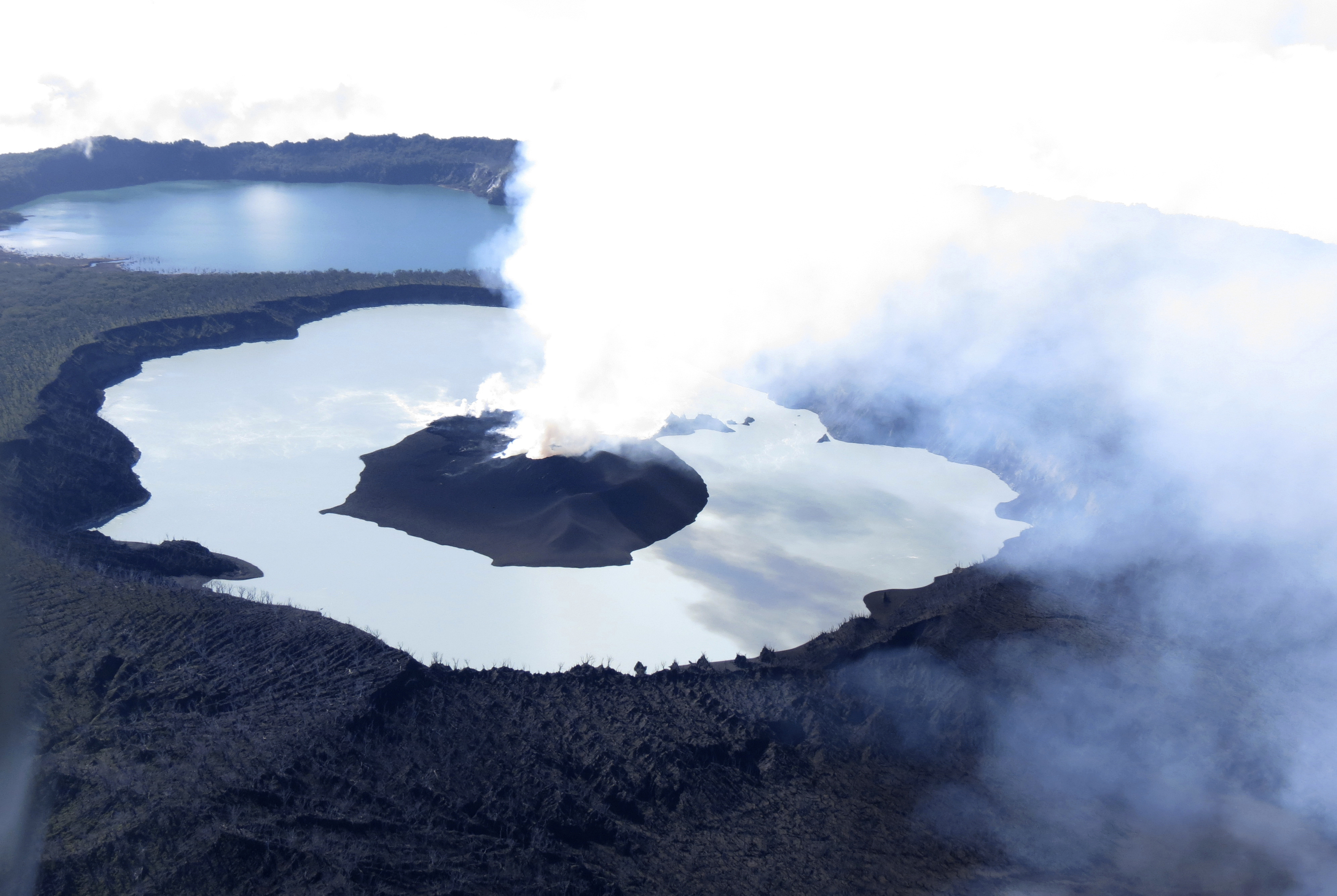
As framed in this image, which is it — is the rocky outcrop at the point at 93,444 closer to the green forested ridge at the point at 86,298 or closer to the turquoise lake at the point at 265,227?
the green forested ridge at the point at 86,298

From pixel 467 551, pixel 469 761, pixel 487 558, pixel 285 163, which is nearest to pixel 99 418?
pixel 467 551

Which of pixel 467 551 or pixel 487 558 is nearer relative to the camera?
pixel 487 558

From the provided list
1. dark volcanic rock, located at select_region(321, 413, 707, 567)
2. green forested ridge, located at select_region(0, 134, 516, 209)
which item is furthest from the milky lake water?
green forested ridge, located at select_region(0, 134, 516, 209)

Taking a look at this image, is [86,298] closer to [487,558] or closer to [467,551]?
[467,551]

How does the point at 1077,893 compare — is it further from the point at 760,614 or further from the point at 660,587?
the point at 660,587

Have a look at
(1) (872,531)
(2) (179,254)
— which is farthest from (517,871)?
(2) (179,254)

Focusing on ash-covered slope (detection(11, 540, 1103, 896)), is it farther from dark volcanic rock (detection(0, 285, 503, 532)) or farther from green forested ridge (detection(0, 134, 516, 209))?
green forested ridge (detection(0, 134, 516, 209))
